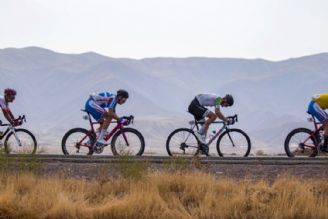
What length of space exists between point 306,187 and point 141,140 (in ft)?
20.6

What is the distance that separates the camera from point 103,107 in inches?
563

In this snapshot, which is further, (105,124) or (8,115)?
(8,115)

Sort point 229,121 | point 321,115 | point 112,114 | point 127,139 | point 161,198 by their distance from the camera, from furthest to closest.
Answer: point 229,121
point 127,139
point 321,115
point 112,114
point 161,198

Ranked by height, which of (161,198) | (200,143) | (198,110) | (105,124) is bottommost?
(161,198)

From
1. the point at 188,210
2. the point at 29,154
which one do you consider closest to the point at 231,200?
the point at 188,210

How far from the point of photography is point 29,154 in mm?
10922

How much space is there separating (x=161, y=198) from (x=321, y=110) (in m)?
7.24

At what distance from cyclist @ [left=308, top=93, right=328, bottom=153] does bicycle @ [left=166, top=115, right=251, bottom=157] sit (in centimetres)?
176

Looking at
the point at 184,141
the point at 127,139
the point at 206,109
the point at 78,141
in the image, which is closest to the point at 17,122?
the point at 78,141

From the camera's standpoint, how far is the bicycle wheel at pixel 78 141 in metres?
14.2

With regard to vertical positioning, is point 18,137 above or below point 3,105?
below

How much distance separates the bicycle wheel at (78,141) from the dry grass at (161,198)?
4.93m

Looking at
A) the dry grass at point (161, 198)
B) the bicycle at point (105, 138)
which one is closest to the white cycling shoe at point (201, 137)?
the bicycle at point (105, 138)

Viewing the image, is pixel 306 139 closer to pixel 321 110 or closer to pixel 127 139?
pixel 321 110
